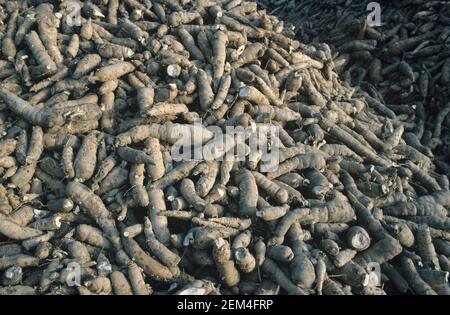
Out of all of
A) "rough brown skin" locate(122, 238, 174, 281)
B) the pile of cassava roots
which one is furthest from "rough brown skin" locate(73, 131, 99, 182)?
"rough brown skin" locate(122, 238, 174, 281)

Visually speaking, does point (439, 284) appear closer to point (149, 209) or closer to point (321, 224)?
point (321, 224)

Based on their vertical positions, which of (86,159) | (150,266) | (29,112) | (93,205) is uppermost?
(29,112)

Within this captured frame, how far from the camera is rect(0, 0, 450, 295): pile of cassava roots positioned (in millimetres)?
3748

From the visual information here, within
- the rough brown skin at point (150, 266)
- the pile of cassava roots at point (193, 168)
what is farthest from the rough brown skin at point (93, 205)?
the rough brown skin at point (150, 266)

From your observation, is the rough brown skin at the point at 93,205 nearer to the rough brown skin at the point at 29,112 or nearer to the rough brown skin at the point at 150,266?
the rough brown skin at the point at 150,266

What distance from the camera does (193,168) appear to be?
4.30m

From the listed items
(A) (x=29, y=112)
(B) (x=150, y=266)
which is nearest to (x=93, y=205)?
(B) (x=150, y=266)

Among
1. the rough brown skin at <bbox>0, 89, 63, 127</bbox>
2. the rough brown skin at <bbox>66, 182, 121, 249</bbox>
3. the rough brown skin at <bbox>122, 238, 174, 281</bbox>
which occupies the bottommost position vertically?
the rough brown skin at <bbox>122, 238, 174, 281</bbox>

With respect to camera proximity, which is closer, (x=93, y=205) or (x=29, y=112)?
(x=93, y=205)

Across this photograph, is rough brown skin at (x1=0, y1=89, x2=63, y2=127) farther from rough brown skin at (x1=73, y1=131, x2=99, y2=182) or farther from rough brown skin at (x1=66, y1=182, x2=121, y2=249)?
rough brown skin at (x1=66, y1=182, x2=121, y2=249)

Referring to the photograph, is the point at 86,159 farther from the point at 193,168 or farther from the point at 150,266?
the point at 150,266

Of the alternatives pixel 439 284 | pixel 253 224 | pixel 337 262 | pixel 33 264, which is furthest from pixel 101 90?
pixel 439 284

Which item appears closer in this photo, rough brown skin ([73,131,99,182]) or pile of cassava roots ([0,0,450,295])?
pile of cassava roots ([0,0,450,295])

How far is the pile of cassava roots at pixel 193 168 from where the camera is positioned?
3.75 m
